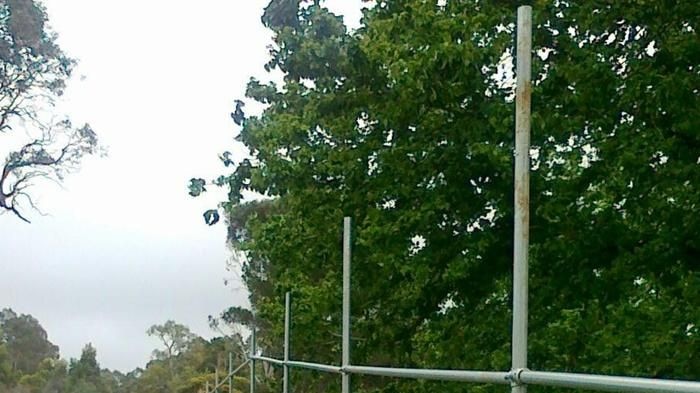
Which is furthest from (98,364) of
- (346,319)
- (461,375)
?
(461,375)

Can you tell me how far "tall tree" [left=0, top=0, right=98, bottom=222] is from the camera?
11.9m

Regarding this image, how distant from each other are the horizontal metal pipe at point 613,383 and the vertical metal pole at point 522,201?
65 millimetres

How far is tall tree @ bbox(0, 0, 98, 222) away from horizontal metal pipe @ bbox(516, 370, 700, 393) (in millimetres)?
11342

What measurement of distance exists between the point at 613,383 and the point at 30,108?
11.8 metres

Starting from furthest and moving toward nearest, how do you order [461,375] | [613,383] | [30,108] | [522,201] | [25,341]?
[30,108] → [25,341] → [461,375] → [522,201] → [613,383]

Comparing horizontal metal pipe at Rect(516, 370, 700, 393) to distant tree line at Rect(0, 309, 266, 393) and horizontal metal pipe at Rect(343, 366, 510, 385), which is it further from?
distant tree line at Rect(0, 309, 266, 393)

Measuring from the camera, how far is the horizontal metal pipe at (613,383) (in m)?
0.97

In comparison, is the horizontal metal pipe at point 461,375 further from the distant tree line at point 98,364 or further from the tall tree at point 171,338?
the tall tree at point 171,338

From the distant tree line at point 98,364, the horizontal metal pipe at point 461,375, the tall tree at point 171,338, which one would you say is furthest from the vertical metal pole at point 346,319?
the tall tree at point 171,338

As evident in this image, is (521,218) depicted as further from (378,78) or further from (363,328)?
(378,78)

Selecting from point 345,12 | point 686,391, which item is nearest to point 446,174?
point 345,12

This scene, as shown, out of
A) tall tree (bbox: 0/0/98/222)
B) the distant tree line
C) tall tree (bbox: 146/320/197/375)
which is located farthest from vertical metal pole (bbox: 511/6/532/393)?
tall tree (bbox: 0/0/98/222)

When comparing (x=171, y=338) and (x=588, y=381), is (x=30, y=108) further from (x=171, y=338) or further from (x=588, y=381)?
(x=588, y=381)

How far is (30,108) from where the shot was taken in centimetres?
1211
